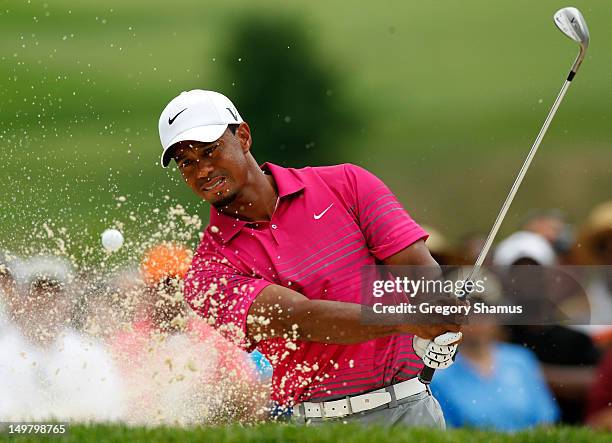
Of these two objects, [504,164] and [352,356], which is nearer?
[352,356]

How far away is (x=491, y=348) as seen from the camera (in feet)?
12.7

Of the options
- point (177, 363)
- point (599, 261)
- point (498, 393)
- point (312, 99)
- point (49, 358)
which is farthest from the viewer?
point (312, 99)

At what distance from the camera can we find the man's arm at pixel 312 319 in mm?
3281

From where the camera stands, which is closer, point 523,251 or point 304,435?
point 304,435

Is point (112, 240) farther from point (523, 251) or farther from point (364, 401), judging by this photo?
point (523, 251)

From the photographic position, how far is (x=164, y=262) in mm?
3844

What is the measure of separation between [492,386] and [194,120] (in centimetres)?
147

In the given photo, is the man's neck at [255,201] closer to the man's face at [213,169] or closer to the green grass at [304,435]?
the man's face at [213,169]

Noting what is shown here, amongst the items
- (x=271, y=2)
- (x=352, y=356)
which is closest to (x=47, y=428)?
(x=352, y=356)

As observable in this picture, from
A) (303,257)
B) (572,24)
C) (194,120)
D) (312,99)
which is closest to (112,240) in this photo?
(194,120)

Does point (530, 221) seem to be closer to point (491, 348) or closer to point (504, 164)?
point (504, 164)

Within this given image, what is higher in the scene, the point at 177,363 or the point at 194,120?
the point at 194,120

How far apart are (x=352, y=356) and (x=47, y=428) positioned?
102 cm

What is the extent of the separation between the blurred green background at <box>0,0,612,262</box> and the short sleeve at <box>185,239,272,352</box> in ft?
1.24
